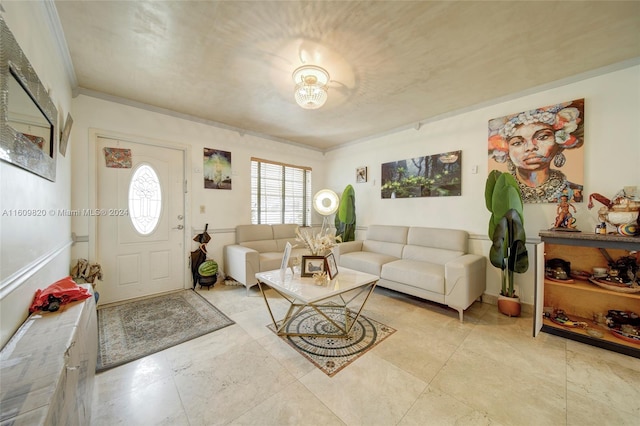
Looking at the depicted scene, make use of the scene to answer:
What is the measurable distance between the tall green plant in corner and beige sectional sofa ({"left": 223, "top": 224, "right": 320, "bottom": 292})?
936mm

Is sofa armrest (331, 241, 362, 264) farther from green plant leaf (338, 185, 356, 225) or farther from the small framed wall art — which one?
the small framed wall art

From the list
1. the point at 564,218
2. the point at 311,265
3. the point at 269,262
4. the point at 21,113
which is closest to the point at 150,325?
the point at 269,262

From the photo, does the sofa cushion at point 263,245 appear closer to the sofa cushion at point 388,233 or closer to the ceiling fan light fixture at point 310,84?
the sofa cushion at point 388,233

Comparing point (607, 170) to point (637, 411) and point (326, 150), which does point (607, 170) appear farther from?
point (326, 150)

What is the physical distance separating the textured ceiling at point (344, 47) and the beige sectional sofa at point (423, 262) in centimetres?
186

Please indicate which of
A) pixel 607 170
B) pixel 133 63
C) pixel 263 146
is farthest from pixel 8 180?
pixel 607 170

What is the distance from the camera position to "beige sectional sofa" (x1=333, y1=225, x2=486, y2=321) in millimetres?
2549

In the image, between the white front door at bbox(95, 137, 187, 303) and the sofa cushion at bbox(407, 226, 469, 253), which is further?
the sofa cushion at bbox(407, 226, 469, 253)

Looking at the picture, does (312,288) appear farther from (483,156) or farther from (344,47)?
(483,156)

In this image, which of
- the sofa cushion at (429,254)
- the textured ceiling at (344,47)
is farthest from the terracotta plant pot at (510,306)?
the textured ceiling at (344,47)

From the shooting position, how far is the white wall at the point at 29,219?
104cm

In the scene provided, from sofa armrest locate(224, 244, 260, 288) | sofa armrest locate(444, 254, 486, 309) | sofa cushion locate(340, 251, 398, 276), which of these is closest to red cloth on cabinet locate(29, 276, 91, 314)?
sofa armrest locate(224, 244, 260, 288)

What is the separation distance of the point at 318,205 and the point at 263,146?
5.02ft

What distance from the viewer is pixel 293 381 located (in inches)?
64.0
